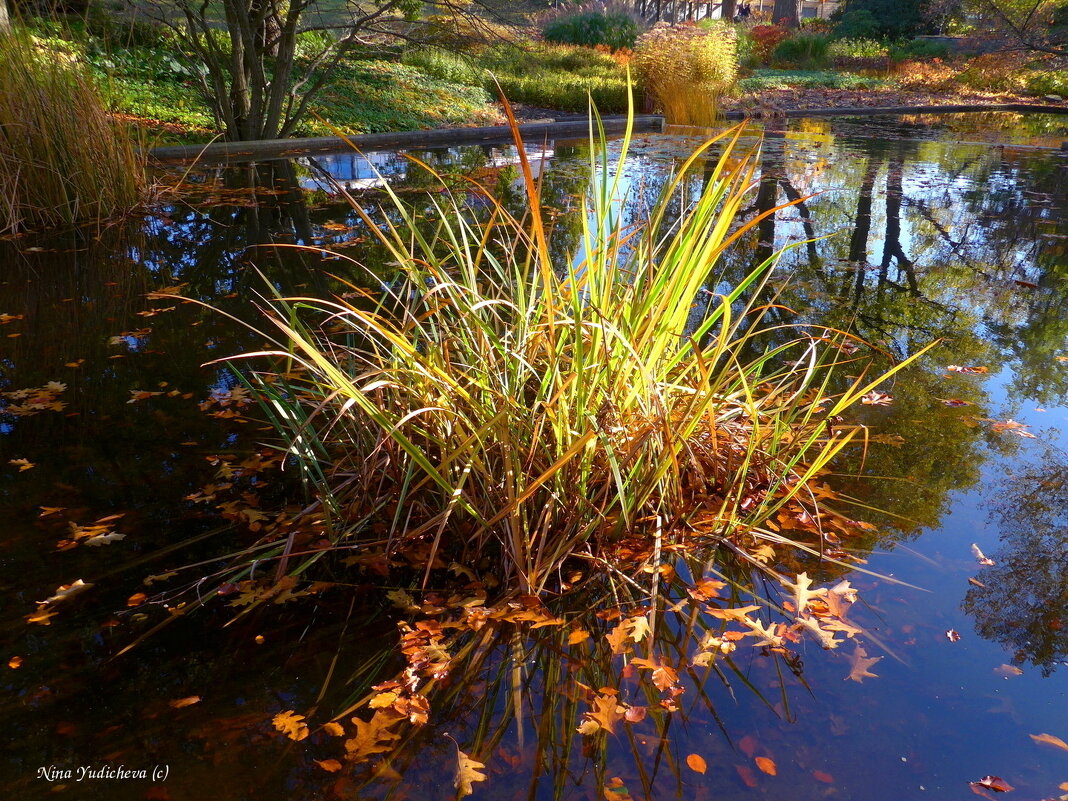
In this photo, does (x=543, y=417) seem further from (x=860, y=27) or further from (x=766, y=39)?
(x=860, y=27)

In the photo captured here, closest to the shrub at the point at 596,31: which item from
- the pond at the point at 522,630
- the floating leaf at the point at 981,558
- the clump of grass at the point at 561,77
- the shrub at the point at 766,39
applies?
the clump of grass at the point at 561,77

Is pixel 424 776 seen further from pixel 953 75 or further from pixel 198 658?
pixel 953 75

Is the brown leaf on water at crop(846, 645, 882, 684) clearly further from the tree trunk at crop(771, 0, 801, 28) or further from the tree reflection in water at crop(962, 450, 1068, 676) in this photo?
the tree trunk at crop(771, 0, 801, 28)

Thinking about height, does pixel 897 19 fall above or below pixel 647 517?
above

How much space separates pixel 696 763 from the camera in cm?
166

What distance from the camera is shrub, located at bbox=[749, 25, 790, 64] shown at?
25.8 meters

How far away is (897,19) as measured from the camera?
25984 millimetres

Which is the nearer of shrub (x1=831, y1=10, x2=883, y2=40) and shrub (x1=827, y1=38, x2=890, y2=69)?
shrub (x1=827, y1=38, x2=890, y2=69)

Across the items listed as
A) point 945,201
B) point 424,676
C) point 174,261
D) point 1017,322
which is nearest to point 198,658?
point 424,676

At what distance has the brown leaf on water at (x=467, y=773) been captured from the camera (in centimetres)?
159

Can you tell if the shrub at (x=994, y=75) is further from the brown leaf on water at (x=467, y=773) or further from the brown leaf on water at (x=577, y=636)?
the brown leaf on water at (x=467, y=773)

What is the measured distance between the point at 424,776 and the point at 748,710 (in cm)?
77

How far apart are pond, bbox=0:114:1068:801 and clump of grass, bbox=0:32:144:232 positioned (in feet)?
3.89

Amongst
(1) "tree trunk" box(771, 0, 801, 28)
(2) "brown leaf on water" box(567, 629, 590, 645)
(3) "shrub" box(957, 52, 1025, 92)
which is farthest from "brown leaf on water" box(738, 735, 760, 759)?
(1) "tree trunk" box(771, 0, 801, 28)
